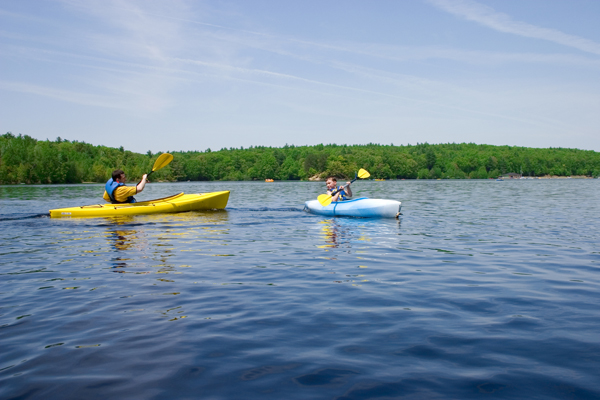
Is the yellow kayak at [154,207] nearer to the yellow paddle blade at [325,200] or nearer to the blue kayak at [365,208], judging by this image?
the yellow paddle blade at [325,200]

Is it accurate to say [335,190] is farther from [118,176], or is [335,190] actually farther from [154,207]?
[118,176]

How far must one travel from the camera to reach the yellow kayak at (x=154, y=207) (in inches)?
533

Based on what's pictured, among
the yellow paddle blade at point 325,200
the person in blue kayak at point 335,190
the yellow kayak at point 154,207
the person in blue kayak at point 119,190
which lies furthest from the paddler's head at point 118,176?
the person in blue kayak at point 335,190

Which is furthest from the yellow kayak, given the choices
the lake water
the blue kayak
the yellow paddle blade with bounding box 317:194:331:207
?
the lake water

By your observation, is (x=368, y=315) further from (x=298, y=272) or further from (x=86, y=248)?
(x=86, y=248)

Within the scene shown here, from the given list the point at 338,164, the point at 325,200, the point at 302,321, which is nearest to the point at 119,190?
the point at 325,200

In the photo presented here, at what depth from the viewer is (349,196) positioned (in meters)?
14.1

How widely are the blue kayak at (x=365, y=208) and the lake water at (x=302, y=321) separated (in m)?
4.02

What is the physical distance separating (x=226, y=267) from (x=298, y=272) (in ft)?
3.43

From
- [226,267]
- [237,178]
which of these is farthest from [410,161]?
[226,267]

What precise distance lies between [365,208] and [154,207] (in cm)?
639

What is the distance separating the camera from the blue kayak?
12297 mm

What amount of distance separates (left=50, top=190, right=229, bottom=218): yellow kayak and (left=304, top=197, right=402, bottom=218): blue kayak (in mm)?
4399

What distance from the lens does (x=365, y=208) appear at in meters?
12.5
